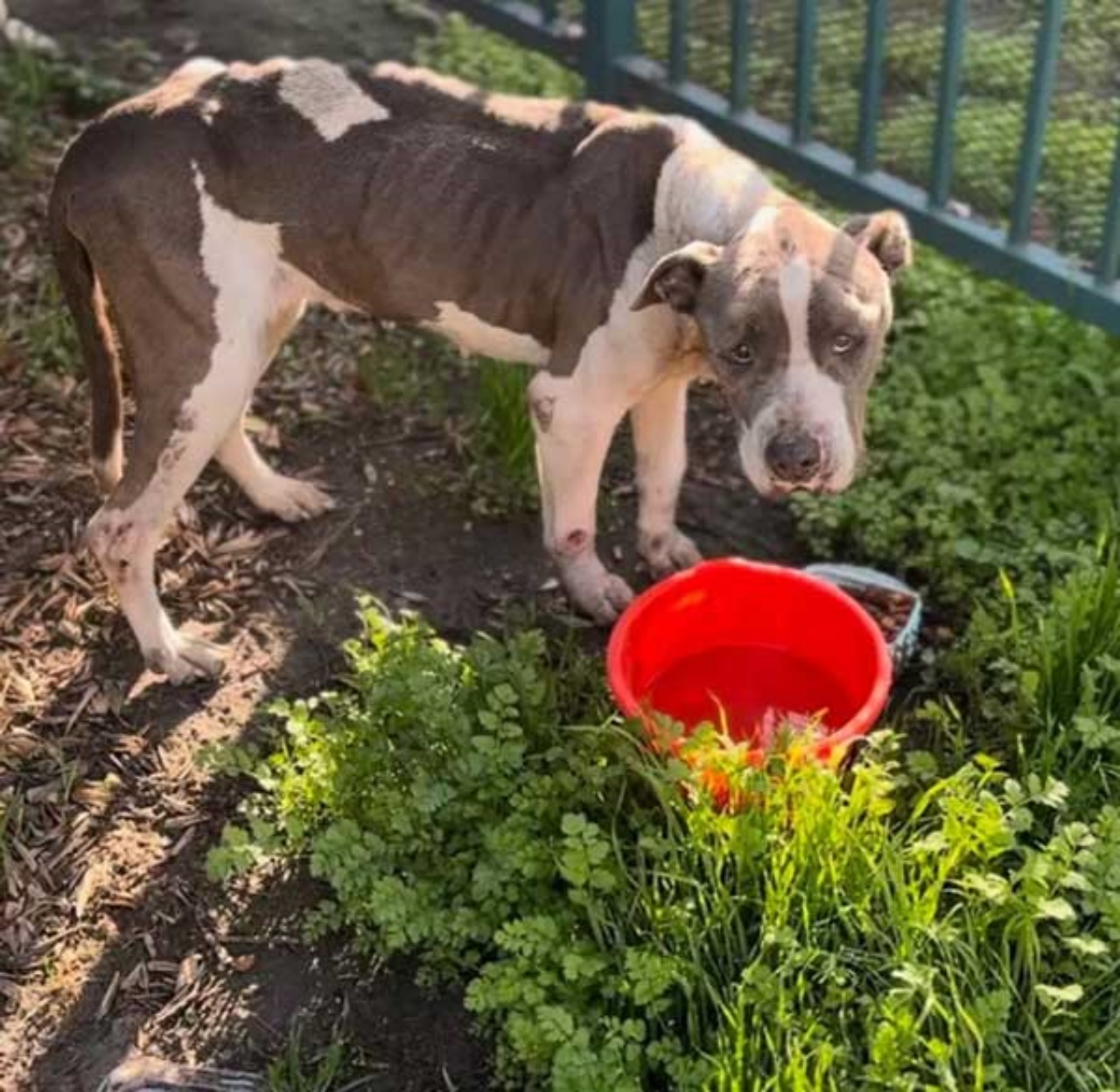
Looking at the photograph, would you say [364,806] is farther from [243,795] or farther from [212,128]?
[212,128]

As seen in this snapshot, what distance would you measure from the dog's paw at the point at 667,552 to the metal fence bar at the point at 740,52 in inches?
63.6

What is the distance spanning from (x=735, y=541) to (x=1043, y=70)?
1.46 meters

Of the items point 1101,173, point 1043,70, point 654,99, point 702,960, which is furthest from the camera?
point 654,99

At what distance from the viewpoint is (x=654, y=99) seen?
5656mm

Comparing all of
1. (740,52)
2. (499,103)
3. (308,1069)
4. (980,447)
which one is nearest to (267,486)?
(499,103)

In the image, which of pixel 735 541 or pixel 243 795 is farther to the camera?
pixel 735 541

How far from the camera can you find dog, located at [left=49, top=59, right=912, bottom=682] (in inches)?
152

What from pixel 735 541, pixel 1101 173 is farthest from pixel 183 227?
pixel 1101 173

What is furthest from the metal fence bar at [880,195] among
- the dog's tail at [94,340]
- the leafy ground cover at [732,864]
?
the dog's tail at [94,340]

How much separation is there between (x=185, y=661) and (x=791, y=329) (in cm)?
165

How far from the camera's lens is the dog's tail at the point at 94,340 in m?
3.98

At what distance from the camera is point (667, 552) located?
452cm

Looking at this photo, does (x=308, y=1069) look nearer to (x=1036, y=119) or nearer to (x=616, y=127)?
(x=616, y=127)

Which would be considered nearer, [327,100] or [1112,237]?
[327,100]
